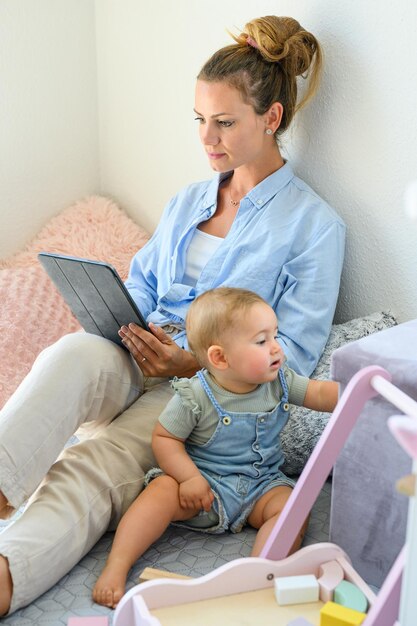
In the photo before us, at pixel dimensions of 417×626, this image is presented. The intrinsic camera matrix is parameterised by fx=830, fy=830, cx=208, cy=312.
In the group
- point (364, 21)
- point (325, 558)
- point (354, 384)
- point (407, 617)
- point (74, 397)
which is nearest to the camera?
point (407, 617)

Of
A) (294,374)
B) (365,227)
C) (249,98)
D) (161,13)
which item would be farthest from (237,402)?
(161,13)

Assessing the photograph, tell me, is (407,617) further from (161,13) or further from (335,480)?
(161,13)

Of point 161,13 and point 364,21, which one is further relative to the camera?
point 161,13

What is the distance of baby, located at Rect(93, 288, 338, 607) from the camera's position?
4.48 ft

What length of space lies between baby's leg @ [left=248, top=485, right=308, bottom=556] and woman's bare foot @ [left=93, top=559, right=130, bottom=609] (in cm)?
21

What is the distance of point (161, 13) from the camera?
7.18 ft

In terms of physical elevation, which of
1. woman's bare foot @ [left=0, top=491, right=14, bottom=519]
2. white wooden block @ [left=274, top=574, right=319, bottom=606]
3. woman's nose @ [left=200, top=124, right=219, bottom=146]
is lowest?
white wooden block @ [left=274, top=574, right=319, bottom=606]

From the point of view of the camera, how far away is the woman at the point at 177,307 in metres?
A: 1.37

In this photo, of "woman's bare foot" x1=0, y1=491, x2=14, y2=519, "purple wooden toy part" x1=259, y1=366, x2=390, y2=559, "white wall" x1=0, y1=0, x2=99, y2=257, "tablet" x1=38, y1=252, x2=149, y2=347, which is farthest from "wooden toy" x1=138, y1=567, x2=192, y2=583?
"white wall" x1=0, y1=0, x2=99, y2=257

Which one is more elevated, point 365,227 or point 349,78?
point 349,78

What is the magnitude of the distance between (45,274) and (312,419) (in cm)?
97

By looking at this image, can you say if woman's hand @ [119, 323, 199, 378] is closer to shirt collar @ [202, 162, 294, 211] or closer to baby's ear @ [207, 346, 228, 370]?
baby's ear @ [207, 346, 228, 370]

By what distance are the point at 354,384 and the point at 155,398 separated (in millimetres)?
643

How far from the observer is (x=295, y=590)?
45.4 inches
